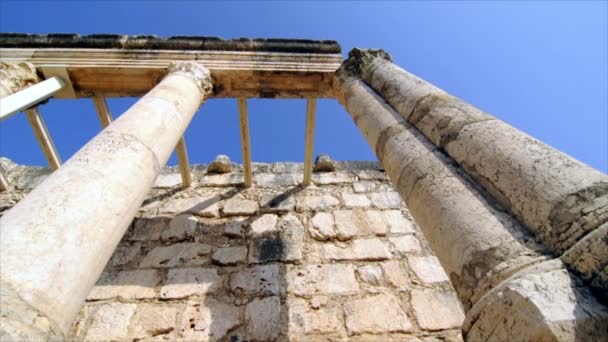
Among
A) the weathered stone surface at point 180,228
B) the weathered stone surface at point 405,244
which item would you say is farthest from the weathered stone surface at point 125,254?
the weathered stone surface at point 405,244

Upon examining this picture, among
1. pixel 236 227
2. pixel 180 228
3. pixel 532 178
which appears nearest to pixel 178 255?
pixel 180 228

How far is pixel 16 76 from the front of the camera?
3.39 metres

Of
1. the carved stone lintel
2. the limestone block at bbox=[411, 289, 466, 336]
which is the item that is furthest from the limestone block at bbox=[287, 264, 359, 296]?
the carved stone lintel

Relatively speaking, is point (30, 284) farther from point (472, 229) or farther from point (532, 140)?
point (532, 140)

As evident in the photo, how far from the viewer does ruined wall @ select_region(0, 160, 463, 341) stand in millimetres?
3203

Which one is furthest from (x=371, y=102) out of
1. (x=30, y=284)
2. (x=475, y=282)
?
(x=30, y=284)

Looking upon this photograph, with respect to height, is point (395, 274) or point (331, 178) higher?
point (331, 178)

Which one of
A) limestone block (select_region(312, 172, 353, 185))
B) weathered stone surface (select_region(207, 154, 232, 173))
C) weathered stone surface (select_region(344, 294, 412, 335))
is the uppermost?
weathered stone surface (select_region(207, 154, 232, 173))

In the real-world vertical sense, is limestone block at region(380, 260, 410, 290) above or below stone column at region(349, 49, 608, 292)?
above

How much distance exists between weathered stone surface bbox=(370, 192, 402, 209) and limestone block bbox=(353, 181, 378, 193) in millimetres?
118

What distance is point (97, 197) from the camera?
1699 mm

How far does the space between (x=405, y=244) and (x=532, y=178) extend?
289 centimetres

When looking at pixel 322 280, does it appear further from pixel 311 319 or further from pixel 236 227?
pixel 236 227

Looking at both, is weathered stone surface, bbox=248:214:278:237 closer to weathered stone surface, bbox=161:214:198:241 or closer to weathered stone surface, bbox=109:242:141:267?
weathered stone surface, bbox=161:214:198:241
